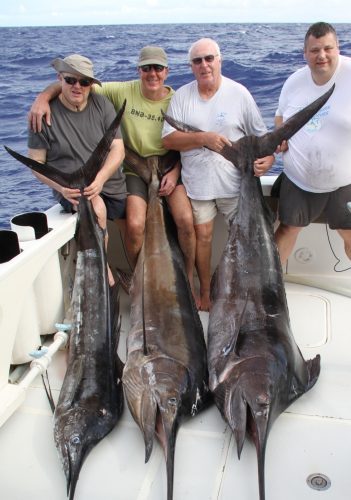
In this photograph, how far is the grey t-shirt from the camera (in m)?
3.13

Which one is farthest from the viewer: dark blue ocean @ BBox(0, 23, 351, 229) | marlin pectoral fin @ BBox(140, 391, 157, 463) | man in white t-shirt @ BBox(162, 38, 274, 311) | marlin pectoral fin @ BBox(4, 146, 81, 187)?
dark blue ocean @ BBox(0, 23, 351, 229)

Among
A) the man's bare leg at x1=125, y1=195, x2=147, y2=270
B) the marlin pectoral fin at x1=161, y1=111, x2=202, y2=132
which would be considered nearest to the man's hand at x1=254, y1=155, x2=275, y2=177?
the marlin pectoral fin at x1=161, y1=111, x2=202, y2=132

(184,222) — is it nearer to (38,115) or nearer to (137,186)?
(137,186)

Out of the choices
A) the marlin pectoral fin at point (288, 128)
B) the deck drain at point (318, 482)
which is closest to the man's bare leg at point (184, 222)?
the marlin pectoral fin at point (288, 128)

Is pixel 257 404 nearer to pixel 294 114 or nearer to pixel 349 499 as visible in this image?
pixel 349 499

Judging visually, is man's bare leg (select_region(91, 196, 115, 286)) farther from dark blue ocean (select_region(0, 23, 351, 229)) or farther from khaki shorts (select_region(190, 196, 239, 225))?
dark blue ocean (select_region(0, 23, 351, 229))

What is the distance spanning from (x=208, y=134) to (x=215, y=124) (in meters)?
0.12

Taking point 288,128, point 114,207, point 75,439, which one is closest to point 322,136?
point 288,128

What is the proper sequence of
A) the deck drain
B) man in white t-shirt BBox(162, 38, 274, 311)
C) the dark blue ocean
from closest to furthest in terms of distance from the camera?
the deck drain
man in white t-shirt BBox(162, 38, 274, 311)
the dark blue ocean

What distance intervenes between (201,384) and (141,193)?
150 cm

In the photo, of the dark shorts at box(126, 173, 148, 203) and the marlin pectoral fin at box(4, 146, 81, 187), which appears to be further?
the dark shorts at box(126, 173, 148, 203)

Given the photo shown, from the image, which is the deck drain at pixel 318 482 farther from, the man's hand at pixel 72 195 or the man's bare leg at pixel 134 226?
the man's hand at pixel 72 195

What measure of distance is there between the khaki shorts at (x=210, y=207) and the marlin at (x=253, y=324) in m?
0.20

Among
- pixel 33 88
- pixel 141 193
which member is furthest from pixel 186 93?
pixel 33 88
